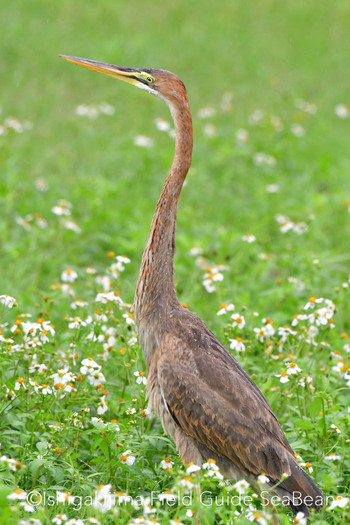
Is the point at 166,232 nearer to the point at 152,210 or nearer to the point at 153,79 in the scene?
the point at 153,79

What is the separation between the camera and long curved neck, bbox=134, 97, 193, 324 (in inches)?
175

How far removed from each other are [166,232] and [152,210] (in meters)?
3.70

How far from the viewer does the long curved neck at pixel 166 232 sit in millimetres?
4445

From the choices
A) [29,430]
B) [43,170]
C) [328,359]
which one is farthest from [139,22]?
[29,430]

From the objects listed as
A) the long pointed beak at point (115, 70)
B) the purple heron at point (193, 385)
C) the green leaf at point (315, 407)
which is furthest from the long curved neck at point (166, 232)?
the green leaf at point (315, 407)

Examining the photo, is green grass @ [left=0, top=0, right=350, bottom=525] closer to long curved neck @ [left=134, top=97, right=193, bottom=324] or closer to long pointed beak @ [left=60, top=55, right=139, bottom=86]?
long curved neck @ [left=134, top=97, right=193, bottom=324]

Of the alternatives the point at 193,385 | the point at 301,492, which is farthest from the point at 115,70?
the point at 301,492

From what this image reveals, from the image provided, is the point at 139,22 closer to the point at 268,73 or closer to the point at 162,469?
the point at 268,73

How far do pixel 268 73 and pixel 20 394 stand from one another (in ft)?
31.7

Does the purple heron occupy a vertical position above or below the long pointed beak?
below

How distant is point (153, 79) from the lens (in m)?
4.53

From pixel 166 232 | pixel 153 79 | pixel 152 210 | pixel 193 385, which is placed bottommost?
pixel 193 385

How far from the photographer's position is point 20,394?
4109 mm

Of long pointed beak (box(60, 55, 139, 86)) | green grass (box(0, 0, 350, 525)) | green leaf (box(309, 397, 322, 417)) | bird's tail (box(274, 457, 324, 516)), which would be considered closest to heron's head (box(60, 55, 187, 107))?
long pointed beak (box(60, 55, 139, 86))
